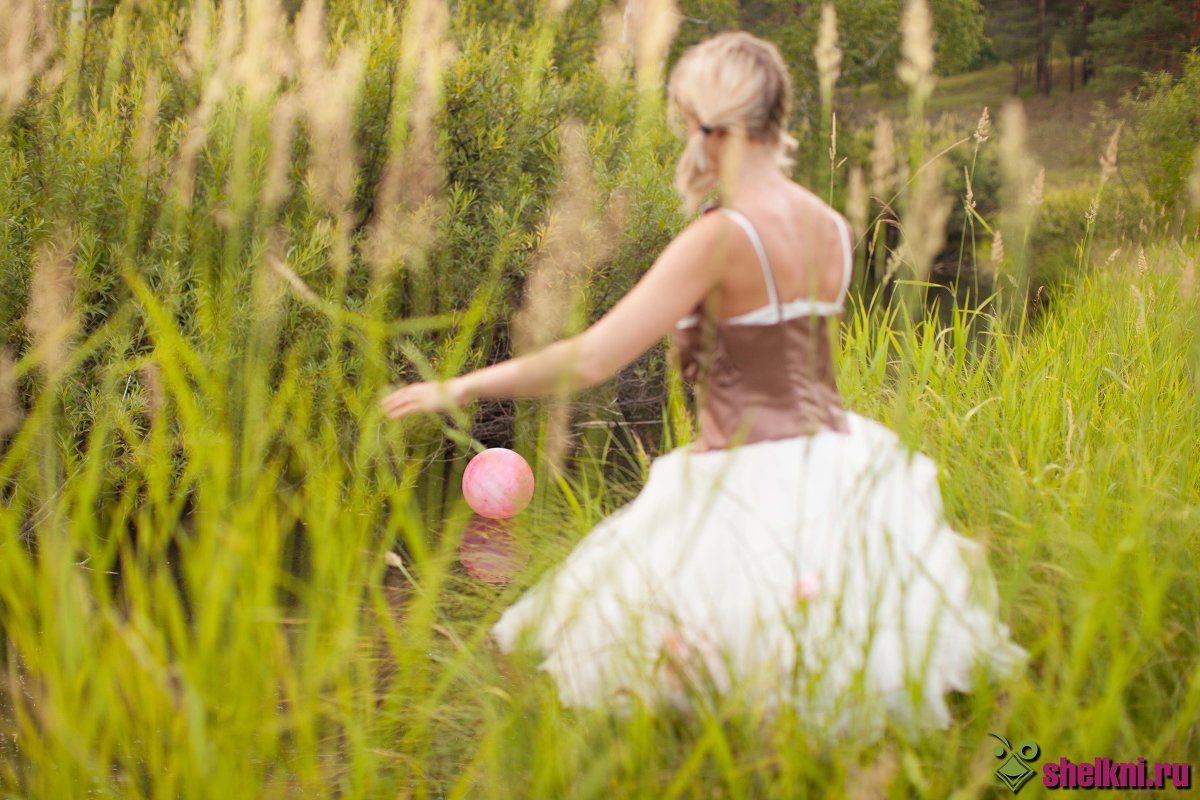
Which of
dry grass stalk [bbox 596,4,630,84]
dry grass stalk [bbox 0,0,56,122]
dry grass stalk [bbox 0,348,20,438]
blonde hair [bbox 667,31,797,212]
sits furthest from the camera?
dry grass stalk [bbox 596,4,630,84]

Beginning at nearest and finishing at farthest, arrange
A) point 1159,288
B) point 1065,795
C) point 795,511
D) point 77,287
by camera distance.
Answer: point 1065,795
point 795,511
point 77,287
point 1159,288

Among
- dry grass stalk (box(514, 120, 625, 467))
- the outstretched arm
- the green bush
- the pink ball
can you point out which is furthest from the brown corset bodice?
the green bush

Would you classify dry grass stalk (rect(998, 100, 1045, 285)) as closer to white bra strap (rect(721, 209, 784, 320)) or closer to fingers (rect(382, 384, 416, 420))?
white bra strap (rect(721, 209, 784, 320))

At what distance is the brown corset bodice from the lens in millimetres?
2178

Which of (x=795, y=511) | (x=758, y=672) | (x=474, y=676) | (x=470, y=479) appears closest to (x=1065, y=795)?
(x=758, y=672)

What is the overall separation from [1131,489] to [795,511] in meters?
1.10

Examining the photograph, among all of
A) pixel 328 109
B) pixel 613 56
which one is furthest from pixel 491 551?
pixel 613 56

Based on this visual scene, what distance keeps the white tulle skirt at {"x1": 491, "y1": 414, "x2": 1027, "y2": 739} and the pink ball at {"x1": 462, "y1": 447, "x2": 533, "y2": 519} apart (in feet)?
7.94

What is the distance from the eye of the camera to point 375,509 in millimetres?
4930

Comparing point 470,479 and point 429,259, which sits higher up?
point 429,259

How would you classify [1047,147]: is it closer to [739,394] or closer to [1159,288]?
[1159,288]

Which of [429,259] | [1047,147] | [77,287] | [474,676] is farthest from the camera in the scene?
[1047,147]

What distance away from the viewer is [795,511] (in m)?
2.12

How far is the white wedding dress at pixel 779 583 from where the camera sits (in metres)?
1.95
